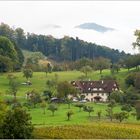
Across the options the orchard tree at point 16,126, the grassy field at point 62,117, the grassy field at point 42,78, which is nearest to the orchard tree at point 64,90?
the grassy field at point 62,117

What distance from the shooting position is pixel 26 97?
75438 millimetres

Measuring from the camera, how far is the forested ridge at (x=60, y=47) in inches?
5903

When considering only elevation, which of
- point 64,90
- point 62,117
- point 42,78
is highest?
point 42,78

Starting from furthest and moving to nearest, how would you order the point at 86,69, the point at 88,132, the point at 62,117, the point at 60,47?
1. the point at 60,47
2. the point at 86,69
3. the point at 62,117
4. the point at 88,132

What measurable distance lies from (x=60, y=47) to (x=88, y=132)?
109 meters

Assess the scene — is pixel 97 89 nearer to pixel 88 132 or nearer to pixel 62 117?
pixel 62 117

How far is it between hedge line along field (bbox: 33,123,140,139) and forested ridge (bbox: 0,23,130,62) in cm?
10113

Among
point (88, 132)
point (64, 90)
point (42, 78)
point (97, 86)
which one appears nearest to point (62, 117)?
point (88, 132)

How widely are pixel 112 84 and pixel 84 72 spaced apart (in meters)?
13.2

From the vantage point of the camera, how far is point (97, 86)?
85625mm

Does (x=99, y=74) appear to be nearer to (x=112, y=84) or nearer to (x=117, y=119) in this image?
(x=112, y=84)

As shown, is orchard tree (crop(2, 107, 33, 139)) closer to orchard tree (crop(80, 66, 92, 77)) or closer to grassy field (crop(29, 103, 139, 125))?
grassy field (crop(29, 103, 139, 125))

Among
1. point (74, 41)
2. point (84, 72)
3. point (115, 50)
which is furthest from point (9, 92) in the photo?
point (115, 50)

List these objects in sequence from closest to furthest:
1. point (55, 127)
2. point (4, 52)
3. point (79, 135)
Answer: point (79, 135) < point (55, 127) < point (4, 52)
